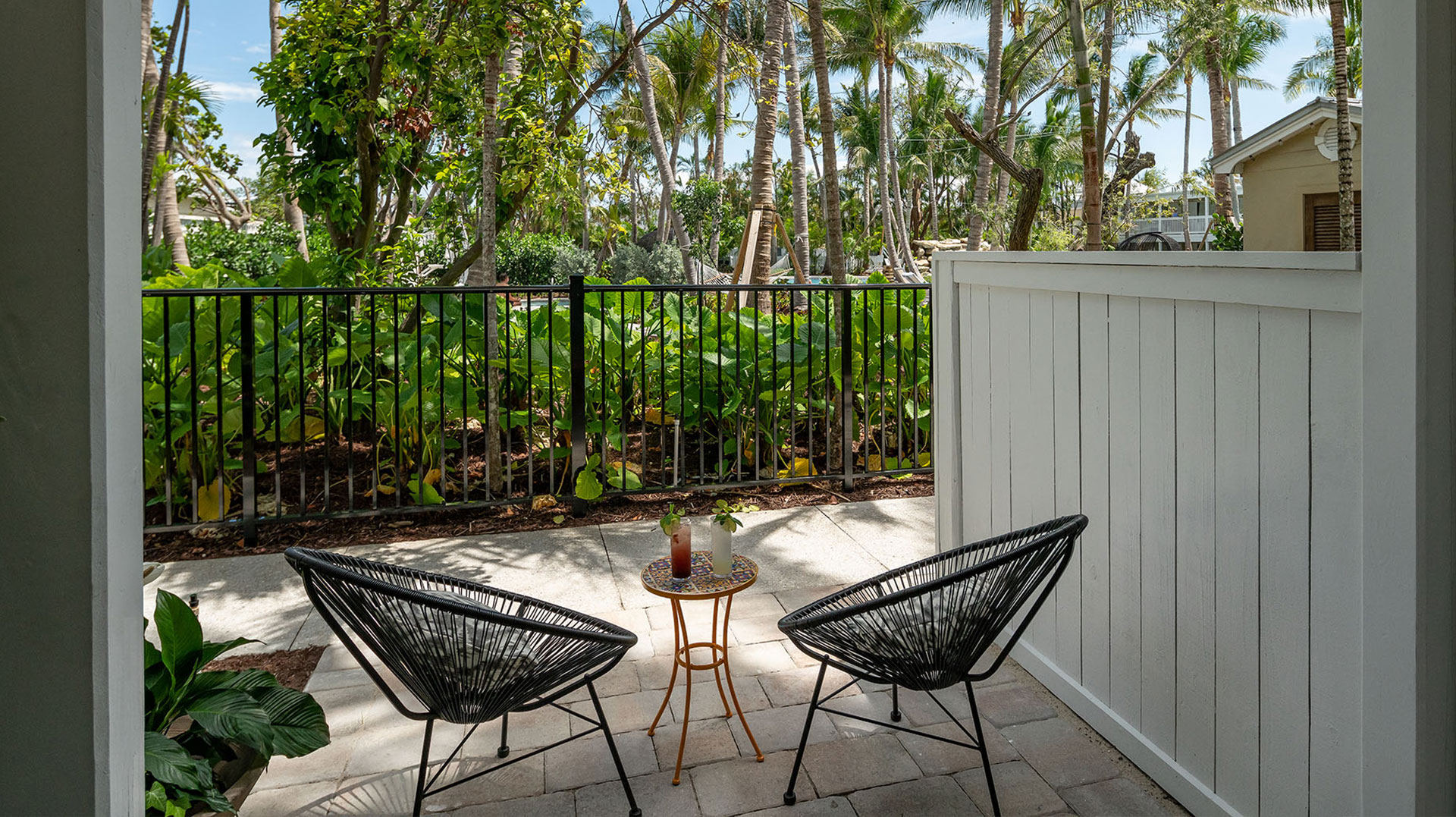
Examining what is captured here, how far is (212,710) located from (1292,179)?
435 inches

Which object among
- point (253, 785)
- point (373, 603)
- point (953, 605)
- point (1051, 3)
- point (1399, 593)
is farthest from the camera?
point (1051, 3)

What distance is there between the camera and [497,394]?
4.45 meters

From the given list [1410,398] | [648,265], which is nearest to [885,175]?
[648,265]

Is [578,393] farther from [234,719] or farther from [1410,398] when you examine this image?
[1410,398]

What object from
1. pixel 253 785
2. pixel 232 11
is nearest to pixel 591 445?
pixel 253 785

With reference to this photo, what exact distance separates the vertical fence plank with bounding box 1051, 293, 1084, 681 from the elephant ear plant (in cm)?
190

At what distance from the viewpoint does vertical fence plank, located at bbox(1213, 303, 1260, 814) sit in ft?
5.73

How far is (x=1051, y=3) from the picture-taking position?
26391 mm

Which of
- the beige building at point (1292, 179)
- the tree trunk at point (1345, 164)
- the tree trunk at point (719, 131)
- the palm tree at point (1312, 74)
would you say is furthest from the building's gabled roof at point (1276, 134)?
the palm tree at point (1312, 74)

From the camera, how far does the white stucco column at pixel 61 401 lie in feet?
3.78

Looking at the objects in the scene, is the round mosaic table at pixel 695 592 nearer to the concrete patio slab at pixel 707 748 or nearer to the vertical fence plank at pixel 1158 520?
the concrete patio slab at pixel 707 748

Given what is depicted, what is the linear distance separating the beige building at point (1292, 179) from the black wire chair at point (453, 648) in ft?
29.3

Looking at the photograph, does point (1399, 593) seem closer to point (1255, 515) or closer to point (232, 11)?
point (1255, 515)

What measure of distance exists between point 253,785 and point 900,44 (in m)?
35.2
